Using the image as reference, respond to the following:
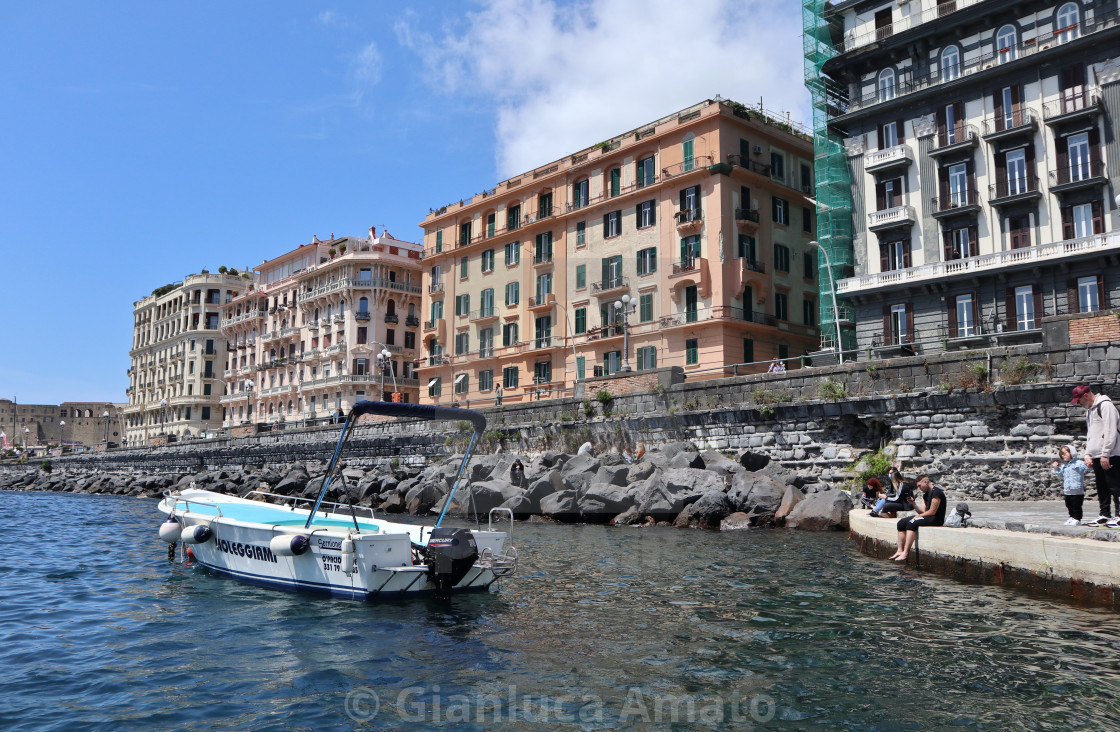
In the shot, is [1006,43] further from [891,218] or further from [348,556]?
[348,556]

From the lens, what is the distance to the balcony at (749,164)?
1516 inches

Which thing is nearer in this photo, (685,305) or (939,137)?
(939,137)

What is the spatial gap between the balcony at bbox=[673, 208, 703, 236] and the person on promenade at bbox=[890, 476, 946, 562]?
1080 inches

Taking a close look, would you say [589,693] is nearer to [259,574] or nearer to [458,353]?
[259,574]

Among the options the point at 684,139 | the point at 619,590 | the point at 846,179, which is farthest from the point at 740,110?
the point at 619,590

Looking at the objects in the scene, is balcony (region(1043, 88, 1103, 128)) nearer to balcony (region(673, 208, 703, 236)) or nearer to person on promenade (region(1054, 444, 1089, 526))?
balcony (region(673, 208, 703, 236))

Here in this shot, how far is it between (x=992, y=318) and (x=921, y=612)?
2504 centimetres

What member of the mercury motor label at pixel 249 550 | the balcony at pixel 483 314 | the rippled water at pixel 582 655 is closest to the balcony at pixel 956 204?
the rippled water at pixel 582 655

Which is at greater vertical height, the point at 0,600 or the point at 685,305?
the point at 685,305

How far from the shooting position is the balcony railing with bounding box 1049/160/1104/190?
2906cm

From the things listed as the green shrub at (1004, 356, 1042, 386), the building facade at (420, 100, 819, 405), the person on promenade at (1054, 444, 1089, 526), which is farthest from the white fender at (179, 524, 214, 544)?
the building facade at (420, 100, 819, 405)

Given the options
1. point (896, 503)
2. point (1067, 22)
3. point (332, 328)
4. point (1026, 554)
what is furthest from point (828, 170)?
point (332, 328)

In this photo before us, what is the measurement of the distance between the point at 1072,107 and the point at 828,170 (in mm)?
10690

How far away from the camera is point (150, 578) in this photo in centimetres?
1474
